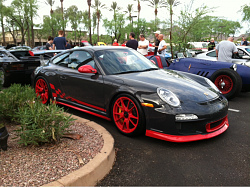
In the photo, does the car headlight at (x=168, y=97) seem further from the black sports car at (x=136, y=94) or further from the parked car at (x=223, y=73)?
the parked car at (x=223, y=73)

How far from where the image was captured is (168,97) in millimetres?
3264

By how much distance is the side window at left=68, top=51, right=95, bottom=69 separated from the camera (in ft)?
14.2

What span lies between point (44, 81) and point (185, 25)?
7.86 m

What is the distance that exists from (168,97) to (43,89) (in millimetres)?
3198

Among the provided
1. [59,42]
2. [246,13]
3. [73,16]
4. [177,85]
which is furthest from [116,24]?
[177,85]

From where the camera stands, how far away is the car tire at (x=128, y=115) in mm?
3391

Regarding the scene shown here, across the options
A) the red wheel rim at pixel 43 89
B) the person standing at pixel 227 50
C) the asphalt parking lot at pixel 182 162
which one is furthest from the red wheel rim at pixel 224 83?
the red wheel rim at pixel 43 89

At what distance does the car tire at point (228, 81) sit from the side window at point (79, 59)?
12.2 ft

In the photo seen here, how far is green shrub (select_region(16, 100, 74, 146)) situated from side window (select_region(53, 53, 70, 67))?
2.06m

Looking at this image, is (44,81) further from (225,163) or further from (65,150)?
(225,163)

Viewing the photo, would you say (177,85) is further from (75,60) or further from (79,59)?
(75,60)

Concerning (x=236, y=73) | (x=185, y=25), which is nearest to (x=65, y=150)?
(x=236, y=73)

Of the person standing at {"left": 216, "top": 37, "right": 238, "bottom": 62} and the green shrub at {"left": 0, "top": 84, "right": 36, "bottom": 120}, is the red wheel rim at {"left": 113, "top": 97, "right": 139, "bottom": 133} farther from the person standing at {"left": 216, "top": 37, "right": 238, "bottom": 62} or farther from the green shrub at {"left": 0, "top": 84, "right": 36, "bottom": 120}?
the person standing at {"left": 216, "top": 37, "right": 238, "bottom": 62}

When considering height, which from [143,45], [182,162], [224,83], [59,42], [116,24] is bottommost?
[182,162]
